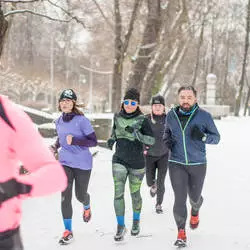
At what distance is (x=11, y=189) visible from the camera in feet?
6.19

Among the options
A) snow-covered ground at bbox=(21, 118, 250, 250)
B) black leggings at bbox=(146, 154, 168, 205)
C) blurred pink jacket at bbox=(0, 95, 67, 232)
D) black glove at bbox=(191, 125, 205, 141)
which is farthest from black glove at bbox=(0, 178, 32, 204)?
black leggings at bbox=(146, 154, 168, 205)

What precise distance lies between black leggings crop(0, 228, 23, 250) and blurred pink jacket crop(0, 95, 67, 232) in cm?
7

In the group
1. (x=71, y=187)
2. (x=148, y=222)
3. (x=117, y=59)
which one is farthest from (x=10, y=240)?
(x=117, y=59)

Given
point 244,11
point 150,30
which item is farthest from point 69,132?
point 244,11

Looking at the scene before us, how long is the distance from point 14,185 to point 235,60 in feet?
168

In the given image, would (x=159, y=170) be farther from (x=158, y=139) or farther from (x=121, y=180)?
(x=121, y=180)

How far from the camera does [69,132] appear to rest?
504 cm

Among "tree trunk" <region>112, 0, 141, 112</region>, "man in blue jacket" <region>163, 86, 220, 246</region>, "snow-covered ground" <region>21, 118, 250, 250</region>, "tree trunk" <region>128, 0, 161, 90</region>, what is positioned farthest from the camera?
"tree trunk" <region>112, 0, 141, 112</region>

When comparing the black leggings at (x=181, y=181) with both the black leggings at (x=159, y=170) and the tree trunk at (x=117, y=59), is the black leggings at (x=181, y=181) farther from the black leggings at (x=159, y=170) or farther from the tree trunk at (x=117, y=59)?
the tree trunk at (x=117, y=59)

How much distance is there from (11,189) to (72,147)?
3162 mm

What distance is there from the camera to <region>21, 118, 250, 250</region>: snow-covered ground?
5.03 meters

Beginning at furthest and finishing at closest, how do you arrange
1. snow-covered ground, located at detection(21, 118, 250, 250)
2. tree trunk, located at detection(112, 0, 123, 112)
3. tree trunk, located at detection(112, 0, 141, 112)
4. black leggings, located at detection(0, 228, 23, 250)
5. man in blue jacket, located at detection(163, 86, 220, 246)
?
tree trunk, located at detection(112, 0, 123, 112) < tree trunk, located at detection(112, 0, 141, 112) < snow-covered ground, located at detection(21, 118, 250, 250) < man in blue jacket, located at detection(163, 86, 220, 246) < black leggings, located at detection(0, 228, 23, 250)

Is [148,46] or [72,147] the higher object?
[148,46]

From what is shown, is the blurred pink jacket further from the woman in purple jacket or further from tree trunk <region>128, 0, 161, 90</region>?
tree trunk <region>128, 0, 161, 90</region>
